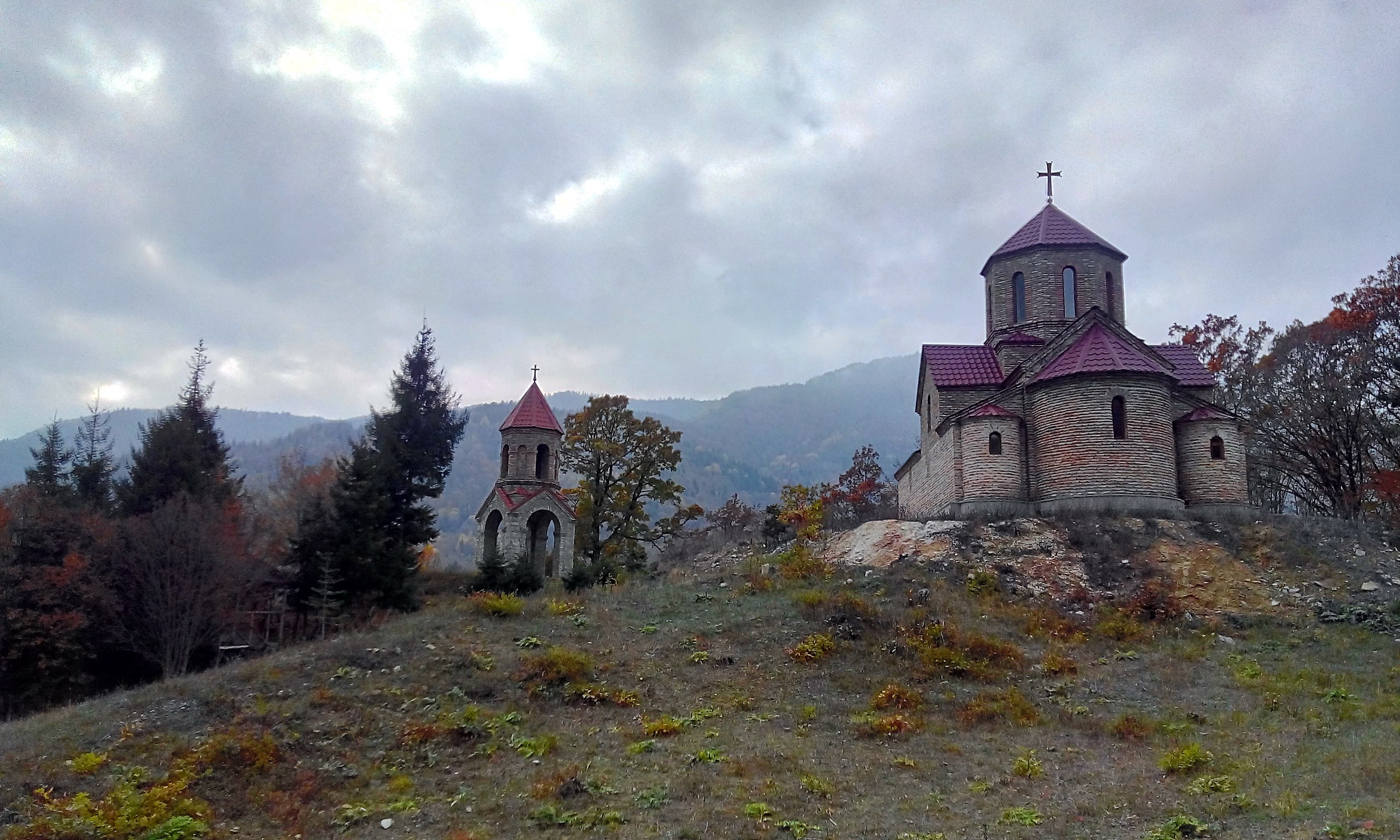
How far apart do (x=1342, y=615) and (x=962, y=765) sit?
10443mm

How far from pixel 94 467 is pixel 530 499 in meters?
12.4

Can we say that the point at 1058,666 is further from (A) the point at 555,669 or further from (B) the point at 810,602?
(A) the point at 555,669

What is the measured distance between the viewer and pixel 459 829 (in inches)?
375

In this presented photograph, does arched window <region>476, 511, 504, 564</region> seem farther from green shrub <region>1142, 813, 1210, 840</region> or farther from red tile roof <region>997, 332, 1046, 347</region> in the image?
green shrub <region>1142, 813, 1210, 840</region>

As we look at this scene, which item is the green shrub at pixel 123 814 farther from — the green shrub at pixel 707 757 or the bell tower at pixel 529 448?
the bell tower at pixel 529 448

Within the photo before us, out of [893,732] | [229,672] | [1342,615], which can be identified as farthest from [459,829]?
[1342,615]

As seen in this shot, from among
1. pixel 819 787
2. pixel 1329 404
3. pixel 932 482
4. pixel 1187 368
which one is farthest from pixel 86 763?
pixel 1329 404

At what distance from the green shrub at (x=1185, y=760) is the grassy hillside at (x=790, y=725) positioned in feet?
0.11

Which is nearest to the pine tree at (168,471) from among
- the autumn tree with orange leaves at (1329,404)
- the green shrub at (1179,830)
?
the green shrub at (1179,830)

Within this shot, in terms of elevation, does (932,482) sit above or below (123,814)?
above

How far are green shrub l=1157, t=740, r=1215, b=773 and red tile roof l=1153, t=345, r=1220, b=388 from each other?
1517 cm

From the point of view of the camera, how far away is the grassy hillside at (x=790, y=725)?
9.49 metres

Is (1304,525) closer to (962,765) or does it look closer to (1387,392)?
(1387,392)

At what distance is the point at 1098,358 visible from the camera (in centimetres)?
2152
